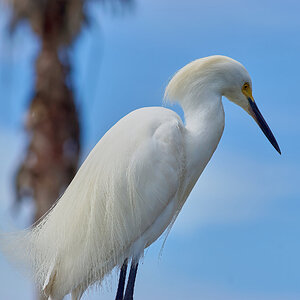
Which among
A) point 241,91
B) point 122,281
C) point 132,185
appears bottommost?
point 122,281

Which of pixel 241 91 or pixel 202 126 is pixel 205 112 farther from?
pixel 241 91

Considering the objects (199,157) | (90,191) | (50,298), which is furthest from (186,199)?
(50,298)

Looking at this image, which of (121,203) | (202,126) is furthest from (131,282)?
(202,126)

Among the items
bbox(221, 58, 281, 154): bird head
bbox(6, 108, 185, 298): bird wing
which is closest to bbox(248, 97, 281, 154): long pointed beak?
bbox(221, 58, 281, 154): bird head

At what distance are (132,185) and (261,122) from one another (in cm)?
86

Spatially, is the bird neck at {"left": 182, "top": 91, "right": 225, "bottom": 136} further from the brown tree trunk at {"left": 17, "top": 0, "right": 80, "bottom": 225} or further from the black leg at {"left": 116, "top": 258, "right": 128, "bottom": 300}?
the brown tree trunk at {"left": 17, "top": 0, "right": 80, "bottom": 225}

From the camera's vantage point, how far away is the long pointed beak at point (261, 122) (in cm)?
382

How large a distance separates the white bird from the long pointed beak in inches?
1.3

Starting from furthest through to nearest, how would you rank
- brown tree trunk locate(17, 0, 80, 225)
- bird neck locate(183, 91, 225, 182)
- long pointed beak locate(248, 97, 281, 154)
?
brown tree trunk locate(17, 0, 80, 225) < long pointed beak locate(248, 97, 281, 154) < bird neck locate(183, 91, 225, 182)

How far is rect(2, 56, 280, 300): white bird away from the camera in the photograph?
11.6ft

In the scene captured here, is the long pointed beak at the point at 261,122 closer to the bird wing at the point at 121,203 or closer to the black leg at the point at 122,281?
the bird wing at the point at 121,203

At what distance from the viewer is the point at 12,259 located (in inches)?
150

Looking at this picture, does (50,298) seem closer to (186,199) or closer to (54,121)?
(186,199)

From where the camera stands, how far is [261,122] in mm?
3877
